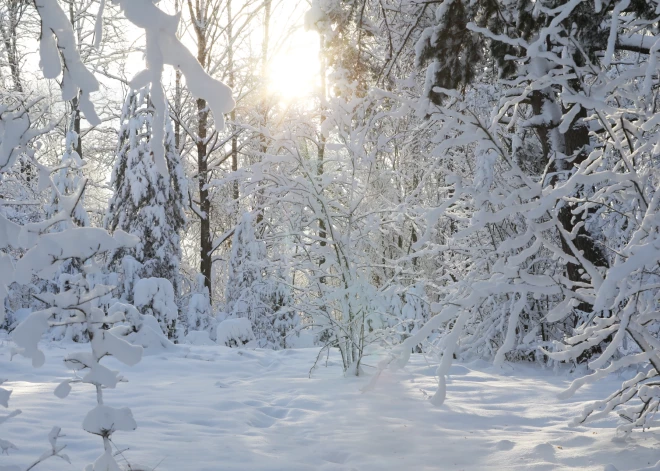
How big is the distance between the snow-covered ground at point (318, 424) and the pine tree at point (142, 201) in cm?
612

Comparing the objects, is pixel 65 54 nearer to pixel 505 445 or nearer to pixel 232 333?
pixel 505 445

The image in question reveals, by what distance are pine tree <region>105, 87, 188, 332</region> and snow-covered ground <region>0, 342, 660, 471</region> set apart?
6.12 metres

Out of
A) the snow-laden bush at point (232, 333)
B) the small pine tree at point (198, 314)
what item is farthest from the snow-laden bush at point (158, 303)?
the small pine tree at point (198, 314)

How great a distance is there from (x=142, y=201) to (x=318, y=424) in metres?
9.09

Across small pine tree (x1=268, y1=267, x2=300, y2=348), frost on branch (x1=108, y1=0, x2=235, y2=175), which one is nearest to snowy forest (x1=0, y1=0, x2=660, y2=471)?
frost on branch (x1=108, y1=0, x2=235, y2=175)

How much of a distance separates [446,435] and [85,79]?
2.93m

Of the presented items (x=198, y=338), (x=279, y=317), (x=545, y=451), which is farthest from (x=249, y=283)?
(x=545, y=451)

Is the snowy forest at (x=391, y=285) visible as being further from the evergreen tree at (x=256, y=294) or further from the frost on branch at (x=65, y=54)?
the evergreen tree at (x=256, y=294)

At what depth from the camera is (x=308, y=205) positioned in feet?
18.6

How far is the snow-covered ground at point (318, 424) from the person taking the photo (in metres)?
2.89

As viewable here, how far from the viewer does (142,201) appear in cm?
1177

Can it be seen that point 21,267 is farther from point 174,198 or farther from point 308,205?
point 174,198

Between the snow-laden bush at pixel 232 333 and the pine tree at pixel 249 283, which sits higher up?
the pine tree at pixel 249 283

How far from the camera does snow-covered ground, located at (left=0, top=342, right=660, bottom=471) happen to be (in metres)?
2.89
